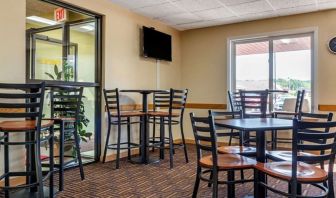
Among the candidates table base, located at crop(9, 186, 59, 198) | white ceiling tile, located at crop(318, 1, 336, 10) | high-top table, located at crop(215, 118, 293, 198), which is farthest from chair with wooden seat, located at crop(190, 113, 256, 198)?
white ceiling tile, located at crop(318, 1, 336, 10)

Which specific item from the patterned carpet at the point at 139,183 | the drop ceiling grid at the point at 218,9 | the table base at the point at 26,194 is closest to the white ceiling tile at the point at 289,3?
the drop ceiling grid at the point at 218,9

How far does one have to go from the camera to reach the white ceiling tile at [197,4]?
14.6ft

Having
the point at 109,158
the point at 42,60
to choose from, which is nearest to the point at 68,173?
the point at 109,158

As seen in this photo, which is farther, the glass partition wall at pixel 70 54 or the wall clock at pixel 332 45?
the wall clock at pixel 332 45

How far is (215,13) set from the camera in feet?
16.5

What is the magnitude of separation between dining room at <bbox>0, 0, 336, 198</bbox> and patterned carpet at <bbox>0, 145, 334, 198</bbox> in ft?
0.07

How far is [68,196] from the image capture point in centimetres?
297

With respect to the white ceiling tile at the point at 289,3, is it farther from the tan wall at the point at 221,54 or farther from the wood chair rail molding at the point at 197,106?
the wood chair rail molding at the point at 197,106

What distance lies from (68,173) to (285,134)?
3.77 metres

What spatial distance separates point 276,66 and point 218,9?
1655 millimetres

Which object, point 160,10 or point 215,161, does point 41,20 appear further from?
point 215,161

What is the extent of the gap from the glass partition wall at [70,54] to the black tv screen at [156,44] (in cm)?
102

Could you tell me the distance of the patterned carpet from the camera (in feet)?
10.1

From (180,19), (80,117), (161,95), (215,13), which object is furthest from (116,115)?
(215,13)
